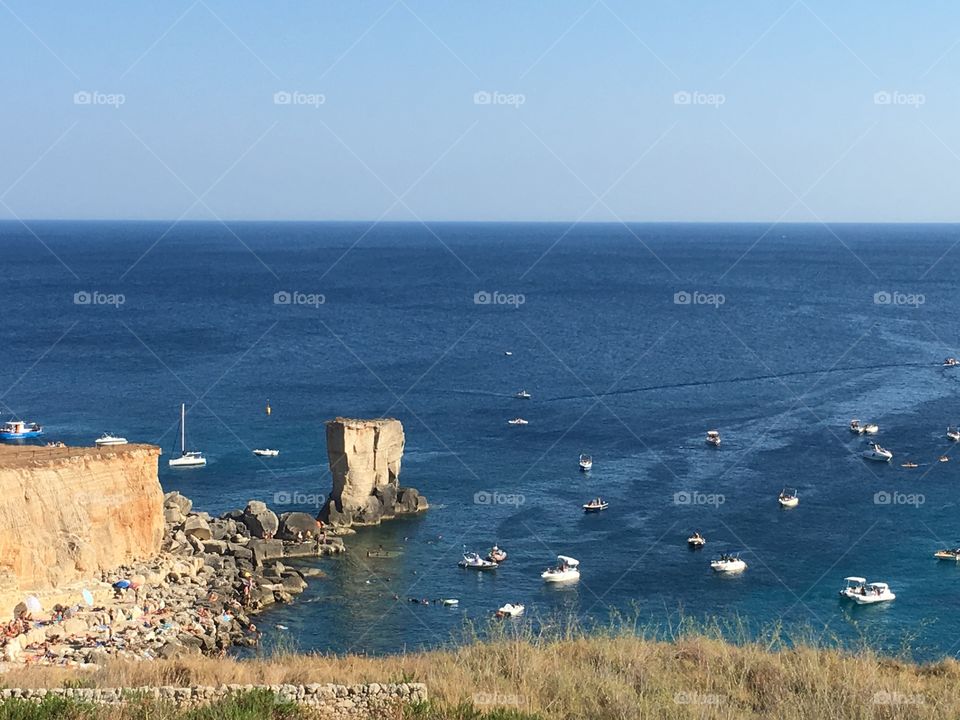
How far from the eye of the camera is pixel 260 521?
44625 millimetres

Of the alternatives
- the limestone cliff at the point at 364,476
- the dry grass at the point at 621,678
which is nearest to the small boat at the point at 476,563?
the limestone cliff at the point at 364,476

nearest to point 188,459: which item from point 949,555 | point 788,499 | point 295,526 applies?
point 295,526

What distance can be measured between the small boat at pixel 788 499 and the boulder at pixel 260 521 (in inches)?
863

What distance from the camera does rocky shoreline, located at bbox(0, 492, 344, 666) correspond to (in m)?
30.8

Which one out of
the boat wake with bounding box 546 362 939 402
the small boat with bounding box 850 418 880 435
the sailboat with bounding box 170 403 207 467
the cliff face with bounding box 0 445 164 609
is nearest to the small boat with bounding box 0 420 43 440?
the sailboat with bounding box 170 403 207 467

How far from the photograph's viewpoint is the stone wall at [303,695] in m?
15.1

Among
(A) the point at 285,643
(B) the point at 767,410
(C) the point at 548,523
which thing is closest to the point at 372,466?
(C) the point at 548,523

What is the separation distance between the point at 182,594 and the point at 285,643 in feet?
15.0

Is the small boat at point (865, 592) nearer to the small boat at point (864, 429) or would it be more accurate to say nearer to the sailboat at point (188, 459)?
the small boat at point (864, 429)

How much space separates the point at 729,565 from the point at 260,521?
1820 centimetres

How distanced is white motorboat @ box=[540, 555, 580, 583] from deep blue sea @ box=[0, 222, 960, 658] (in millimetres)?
523

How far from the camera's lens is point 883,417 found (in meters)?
67.4

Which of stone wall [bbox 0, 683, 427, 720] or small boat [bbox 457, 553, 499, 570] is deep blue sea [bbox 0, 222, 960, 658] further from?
stone wall [bbox 0, 683, 427, 720]

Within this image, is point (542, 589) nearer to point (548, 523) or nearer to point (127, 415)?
point (548, 523)
